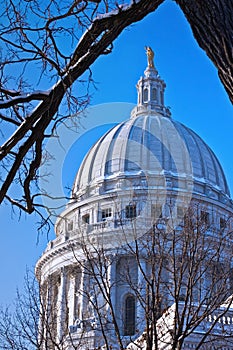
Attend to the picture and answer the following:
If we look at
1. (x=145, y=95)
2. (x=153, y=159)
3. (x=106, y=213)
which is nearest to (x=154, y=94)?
(x=145, y=95)

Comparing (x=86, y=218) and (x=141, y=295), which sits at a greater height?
(x=86, y=218)

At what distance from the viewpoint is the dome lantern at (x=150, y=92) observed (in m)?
72.1

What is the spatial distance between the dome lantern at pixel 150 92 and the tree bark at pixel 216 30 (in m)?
67.5

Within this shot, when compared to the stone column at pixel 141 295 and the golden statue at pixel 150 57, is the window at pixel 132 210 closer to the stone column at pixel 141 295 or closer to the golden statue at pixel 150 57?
the stone column at pixel 141 295

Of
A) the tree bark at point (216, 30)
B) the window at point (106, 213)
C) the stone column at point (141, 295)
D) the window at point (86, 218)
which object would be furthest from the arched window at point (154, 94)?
the tree bark at point (216, 30)

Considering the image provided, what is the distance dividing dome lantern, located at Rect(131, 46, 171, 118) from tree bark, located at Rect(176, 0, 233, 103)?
67529 millimetres

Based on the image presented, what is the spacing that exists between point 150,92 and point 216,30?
70441 mm

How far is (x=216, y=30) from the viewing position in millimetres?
3887

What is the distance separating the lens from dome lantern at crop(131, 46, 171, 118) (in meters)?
72.1

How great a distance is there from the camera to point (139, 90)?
74375 millimetres

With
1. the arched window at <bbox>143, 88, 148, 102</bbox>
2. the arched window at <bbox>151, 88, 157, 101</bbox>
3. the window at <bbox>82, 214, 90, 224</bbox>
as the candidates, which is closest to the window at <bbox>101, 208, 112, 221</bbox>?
the window at <bbox>82, 214, 90, 224</bbox>

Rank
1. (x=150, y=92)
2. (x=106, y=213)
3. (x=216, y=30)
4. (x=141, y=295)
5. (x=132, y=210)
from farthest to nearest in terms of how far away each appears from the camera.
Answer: (x=150, y=92) < (x=106, y=213) < (x=132, y=210) < (x=141, y=295) < (x=216, y=30)

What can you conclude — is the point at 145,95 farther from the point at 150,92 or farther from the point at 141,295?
the point at 141,295

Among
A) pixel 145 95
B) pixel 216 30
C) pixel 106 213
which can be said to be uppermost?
pixel 145 95
